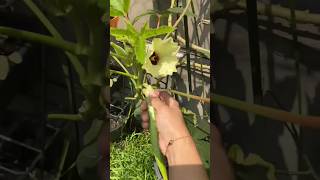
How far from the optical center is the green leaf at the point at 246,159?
0.59 m

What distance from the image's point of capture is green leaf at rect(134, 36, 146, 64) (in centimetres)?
126

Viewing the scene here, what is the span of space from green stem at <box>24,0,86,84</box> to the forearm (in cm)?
58

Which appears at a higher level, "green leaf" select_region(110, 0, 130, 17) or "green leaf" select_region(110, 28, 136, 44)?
"green leaf" select_region(110, 0, 130, 17)

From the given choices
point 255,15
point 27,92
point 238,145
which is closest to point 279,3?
point 255,15

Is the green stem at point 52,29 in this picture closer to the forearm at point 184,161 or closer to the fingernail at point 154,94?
the forearm at point 184,161

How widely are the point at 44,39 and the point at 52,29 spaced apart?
0.01 m

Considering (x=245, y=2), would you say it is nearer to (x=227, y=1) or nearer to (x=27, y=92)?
(x=227, y=1)

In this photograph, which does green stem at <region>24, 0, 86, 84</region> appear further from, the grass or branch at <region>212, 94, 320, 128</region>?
the grass

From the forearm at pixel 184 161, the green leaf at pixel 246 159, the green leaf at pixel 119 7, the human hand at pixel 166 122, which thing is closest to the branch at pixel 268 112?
the green leaf at pixel 246 159

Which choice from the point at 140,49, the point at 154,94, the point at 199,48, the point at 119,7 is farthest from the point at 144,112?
the point at 199,48

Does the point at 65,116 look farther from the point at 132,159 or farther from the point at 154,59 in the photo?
the point at 132,159

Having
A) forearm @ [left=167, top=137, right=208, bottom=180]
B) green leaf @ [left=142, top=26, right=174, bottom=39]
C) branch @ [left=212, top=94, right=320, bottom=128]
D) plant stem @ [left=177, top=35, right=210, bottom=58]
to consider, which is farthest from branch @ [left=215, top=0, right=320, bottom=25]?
plant stem @ [left=177, top=35, right=210, bottom=58]

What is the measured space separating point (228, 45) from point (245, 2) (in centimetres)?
5

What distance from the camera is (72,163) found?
592 millimetres
